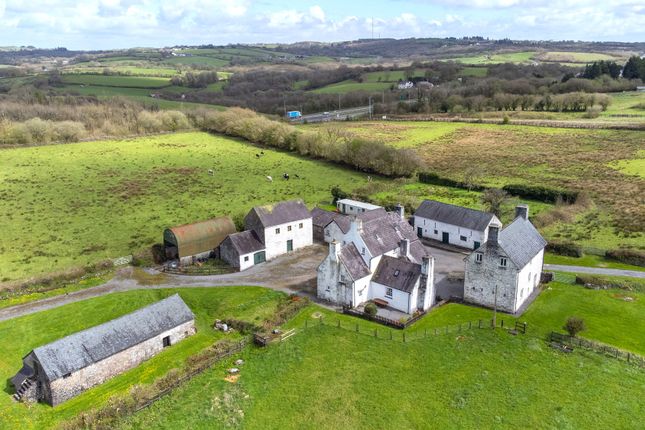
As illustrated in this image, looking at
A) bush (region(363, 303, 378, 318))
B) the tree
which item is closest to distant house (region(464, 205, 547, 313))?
bush (region(363, 303, 378, 318))

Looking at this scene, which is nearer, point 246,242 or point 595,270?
point 595,270

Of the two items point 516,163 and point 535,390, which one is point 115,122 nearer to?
point 516,163

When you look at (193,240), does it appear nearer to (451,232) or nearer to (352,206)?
(352,206)

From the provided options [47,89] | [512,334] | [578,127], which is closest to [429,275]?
[512,334]

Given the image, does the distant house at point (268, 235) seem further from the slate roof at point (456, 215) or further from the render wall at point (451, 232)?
the slate roof at point (456, 215)

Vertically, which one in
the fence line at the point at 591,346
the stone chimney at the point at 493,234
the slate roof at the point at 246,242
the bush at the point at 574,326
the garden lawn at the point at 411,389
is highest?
the stone chimney at the point at 493,234

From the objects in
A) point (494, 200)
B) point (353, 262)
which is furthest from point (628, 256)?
point (353, 262)

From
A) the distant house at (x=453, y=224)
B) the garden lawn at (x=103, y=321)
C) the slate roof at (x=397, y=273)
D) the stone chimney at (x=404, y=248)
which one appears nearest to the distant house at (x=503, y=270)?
the slate roof at (x=397, y=273)
